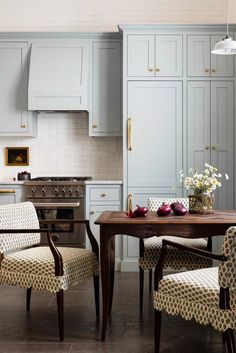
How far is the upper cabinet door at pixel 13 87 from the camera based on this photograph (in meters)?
5.60

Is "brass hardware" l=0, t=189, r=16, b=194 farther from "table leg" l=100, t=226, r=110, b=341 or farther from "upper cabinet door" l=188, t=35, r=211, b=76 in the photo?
"table leg" l=100, t=226, r=110, b=341

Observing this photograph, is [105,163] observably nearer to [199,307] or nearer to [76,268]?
[76,268]

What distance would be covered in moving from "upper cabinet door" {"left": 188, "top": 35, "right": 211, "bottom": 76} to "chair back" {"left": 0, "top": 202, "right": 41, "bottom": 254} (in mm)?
2468

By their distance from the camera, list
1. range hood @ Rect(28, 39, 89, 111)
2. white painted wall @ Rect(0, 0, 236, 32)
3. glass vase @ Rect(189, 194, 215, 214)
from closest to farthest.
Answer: glass vase @ Rect(189, 194, 215, 214) < range hood @ Rect(28, 39, 89, 111) < white painted wall @ Rect(0, 0, 236, 32)

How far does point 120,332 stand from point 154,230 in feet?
2.36

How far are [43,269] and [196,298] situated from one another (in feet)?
3.37

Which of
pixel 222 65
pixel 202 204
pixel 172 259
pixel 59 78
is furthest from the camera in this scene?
pixel 59 78

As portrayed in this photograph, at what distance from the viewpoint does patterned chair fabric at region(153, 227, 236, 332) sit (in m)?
2.39

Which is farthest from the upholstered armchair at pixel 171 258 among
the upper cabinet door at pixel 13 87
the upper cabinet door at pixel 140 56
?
the upper cabinet door at pixel 13 87

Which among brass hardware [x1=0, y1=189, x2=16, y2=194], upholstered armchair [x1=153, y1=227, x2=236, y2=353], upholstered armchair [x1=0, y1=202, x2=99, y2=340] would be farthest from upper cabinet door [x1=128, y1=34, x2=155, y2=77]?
upholstered armchair [x1=153, y1=227, x2=236, y2=353]

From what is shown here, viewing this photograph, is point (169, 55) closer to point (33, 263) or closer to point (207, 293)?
point (33, 263)

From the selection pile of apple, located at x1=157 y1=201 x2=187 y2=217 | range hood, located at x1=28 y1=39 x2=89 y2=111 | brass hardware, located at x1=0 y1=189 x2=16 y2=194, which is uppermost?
range hood, located at x1=28 y1=39 x2=89 y2=111

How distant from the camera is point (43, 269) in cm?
315

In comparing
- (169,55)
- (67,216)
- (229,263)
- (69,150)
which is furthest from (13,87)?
(229,263)
